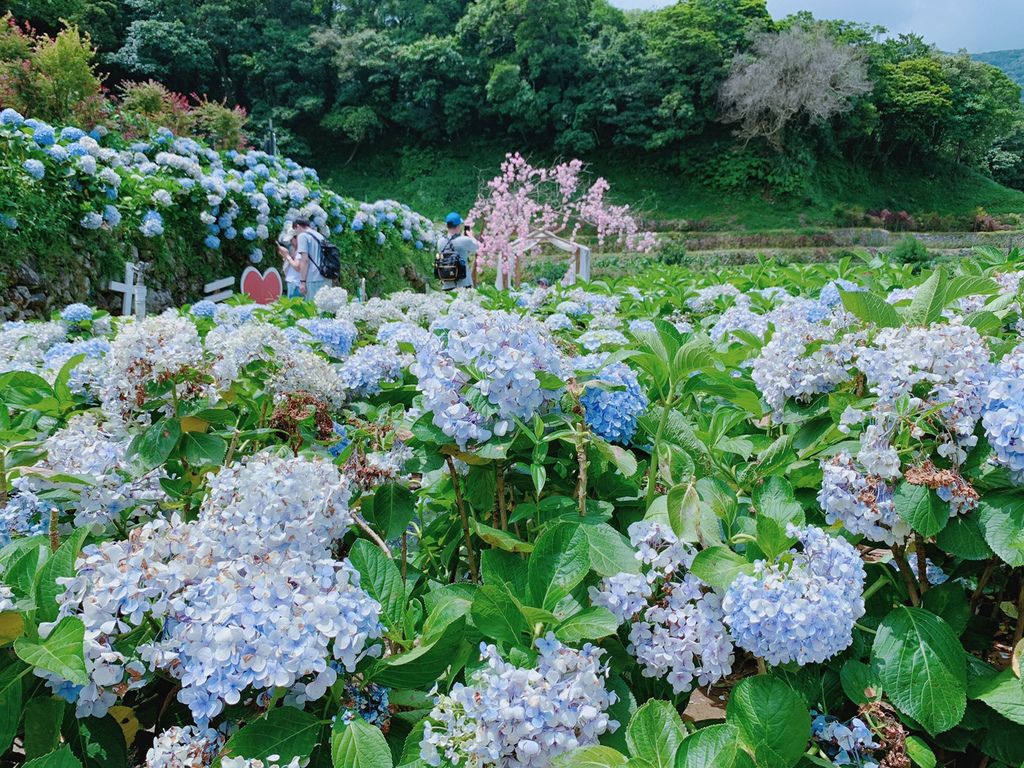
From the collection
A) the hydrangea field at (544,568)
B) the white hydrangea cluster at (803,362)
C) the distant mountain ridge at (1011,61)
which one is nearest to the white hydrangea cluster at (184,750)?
the hydrangea field at (544,568)

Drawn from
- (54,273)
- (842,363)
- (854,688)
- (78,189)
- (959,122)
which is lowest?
(54,273)

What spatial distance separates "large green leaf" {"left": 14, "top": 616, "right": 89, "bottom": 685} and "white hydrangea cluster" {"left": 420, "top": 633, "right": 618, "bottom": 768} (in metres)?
0.36

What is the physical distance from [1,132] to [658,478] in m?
6.75

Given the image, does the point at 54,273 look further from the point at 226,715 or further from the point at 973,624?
the point at 973,624

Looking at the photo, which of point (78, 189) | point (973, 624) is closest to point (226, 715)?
point (973, 624)

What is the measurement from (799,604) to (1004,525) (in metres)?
0.30

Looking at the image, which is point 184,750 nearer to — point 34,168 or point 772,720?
point 772,720

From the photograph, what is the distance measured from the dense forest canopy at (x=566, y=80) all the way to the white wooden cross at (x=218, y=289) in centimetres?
2416

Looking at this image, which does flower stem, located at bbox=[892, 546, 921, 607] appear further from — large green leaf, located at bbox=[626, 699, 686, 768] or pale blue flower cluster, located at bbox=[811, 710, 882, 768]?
large green leaf, located at bbox=[626, 699, 686, 768]

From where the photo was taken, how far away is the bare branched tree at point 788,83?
90.3 feet

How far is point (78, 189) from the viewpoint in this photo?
613cm

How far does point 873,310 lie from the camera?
1141mm

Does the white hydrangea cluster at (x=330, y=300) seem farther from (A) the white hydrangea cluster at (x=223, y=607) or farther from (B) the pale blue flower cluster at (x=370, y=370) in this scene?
(A) the white hydrangea cluster at (x=223, y=607)

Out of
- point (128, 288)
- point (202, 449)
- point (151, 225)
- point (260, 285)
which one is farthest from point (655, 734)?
point (260, 285)
